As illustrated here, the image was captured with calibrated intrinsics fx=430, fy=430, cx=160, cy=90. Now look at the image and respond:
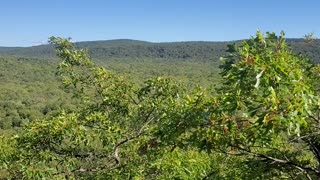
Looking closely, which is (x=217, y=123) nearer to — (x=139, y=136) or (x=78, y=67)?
(x=139, y=136)

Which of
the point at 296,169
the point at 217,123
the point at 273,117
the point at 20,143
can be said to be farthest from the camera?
the point at 20,143

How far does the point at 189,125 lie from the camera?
5238mm

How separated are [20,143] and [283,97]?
6.29 meters

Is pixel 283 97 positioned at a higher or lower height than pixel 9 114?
higher

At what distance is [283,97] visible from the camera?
4.07m

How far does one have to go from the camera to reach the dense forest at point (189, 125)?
4.14 meters

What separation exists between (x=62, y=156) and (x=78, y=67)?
267 cm

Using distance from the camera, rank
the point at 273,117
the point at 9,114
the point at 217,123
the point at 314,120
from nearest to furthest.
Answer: the point at 273,117, the point at 217,123, the point at 314,120, the point at 9,114

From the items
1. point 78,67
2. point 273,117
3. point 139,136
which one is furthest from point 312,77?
point 78,67

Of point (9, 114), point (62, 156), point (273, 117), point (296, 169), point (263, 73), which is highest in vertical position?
point (263, 73)

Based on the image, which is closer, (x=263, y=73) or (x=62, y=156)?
(x=263, y=73)

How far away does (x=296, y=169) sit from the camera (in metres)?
6.43

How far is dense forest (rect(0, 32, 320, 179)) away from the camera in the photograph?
4.14 meters

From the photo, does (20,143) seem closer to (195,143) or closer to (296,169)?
(195,143)
